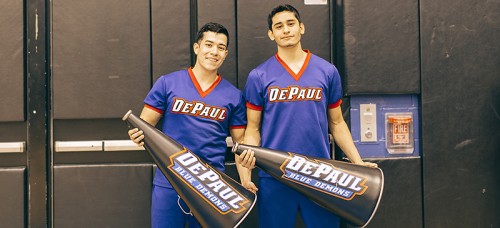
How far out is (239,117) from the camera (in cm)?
204

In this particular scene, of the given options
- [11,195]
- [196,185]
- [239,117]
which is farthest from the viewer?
[11,195]

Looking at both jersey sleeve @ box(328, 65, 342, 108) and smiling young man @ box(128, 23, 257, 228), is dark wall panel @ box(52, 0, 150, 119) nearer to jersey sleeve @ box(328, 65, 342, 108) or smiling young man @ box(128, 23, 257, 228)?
smiling young man @ box(128, 23, 257, 228)

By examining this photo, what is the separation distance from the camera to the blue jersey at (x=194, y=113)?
1.96 m

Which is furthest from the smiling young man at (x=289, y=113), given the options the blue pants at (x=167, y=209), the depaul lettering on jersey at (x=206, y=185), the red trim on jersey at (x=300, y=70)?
the blue pants at (x=167, y=209)

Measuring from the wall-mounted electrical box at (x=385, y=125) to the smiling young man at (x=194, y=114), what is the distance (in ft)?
2.66

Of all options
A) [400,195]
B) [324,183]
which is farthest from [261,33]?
[400,195]

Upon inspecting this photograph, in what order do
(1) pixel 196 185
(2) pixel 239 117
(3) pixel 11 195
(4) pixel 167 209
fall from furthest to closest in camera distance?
(3) pixel 11 195
(2) pixel 239 117
(4) pixel 167 209
(1) pixel 196 185

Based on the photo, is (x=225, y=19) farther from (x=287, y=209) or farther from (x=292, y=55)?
(x=287, y=209)

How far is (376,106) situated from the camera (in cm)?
243

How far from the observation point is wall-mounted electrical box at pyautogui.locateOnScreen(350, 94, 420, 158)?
2.42m

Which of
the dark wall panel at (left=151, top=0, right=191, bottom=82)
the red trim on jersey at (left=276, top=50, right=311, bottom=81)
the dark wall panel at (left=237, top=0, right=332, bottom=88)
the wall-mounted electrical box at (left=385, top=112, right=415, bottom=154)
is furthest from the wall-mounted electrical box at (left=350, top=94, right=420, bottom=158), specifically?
the dark wall panel at (left=151, top=0, right=191, bottom=82)

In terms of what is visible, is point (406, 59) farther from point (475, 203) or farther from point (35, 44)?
point (35, 44)

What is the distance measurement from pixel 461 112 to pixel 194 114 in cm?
159

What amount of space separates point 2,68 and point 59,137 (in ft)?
1.67
